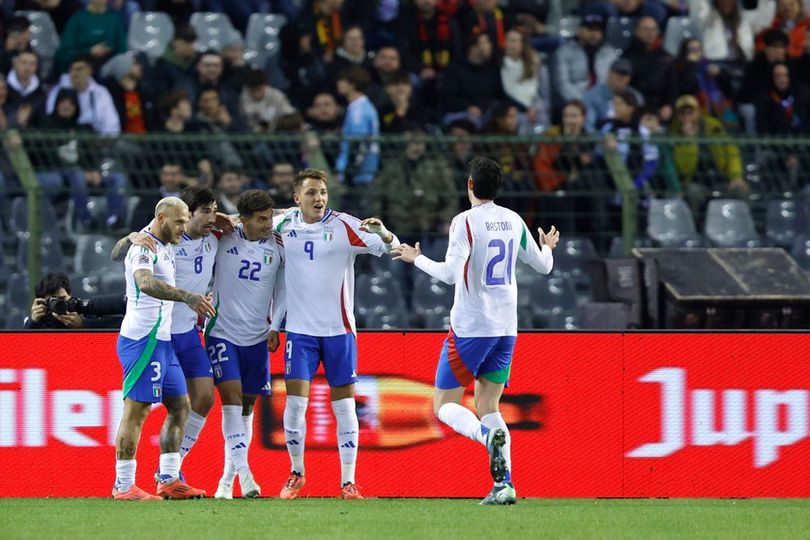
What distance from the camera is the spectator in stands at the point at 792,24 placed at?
55.6ft

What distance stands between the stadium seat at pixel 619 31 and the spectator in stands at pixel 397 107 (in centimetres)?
319

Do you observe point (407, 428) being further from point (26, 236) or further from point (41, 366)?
point (26, 236)

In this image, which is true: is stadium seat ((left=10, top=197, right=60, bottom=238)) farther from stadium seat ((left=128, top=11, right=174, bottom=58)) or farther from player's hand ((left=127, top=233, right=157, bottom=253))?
player's hand ((left=127, top=233, right=157, bottom=253))

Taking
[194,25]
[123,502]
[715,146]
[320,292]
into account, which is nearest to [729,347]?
[320,292]

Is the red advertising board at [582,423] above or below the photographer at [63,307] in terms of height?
below

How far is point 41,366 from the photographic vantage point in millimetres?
9367

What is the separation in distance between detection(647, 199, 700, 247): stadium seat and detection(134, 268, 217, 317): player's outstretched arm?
6.10 metres

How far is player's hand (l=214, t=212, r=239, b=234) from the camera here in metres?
9.02

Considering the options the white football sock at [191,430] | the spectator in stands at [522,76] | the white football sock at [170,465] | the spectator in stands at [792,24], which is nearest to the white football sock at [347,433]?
the white football sock at [191,430]

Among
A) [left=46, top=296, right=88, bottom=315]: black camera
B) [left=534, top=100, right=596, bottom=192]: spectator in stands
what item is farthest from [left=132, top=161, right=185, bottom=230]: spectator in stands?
[left=46, top=296, right=88, bottom=315]: black camera

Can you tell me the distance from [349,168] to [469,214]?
4673 mm

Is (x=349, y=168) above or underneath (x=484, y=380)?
above

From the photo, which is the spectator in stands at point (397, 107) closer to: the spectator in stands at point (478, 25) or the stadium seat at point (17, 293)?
the spectator in stands at point (478, 25)

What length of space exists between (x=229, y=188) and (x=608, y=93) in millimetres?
4840
